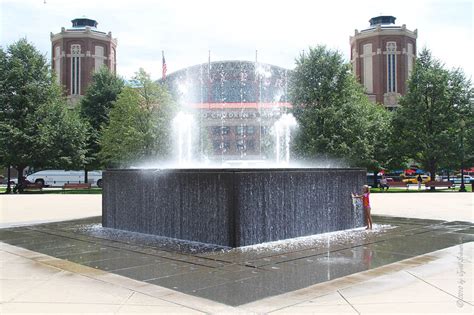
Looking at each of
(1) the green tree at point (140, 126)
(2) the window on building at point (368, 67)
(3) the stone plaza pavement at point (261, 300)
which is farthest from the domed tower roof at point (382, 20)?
(3) the stone plaza pavement at point (261, 300)

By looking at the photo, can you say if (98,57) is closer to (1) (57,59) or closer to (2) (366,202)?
(1) (57,59)

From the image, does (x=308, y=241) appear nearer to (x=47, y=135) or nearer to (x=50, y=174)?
(x=47, y=135)

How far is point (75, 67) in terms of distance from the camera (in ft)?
244

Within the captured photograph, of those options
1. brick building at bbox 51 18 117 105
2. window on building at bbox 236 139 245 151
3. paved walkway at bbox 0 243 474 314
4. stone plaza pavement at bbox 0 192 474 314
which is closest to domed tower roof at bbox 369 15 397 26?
window on building at bbox 236 139 245 151

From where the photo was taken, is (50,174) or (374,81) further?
(374,81)

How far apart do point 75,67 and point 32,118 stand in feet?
129

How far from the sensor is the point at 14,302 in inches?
220

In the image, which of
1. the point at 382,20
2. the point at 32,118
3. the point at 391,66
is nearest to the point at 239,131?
the point at 391,66

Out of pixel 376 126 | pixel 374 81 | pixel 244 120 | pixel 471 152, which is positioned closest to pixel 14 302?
pixel 376 126

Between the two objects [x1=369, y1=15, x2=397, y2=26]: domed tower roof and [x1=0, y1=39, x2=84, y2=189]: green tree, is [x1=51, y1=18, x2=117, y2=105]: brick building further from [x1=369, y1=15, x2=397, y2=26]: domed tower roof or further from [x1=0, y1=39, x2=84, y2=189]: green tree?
[x1=369, y1=15, x2=397, y2=26]: domed tower roof

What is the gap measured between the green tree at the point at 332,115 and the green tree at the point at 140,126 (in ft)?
37.8

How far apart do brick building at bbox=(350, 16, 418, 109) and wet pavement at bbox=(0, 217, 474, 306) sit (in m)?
67.7

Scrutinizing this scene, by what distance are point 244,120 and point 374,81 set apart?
77.4 ft

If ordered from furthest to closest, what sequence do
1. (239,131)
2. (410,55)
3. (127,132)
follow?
(410,55) < (239,131) < (127,132)
